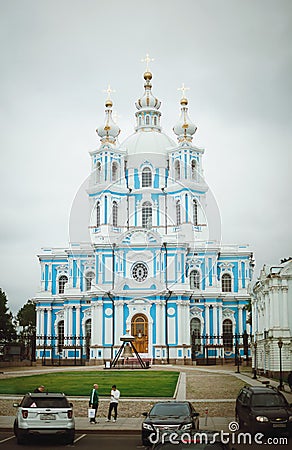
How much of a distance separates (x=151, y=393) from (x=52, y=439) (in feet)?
38.7

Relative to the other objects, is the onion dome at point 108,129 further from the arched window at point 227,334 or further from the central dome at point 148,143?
the arched window at point 227,334

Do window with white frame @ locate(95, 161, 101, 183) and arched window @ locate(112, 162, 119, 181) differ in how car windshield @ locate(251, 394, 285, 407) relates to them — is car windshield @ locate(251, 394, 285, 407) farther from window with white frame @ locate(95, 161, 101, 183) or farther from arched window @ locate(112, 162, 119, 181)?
window with white frame @ locate(95, 161, 101, 183)

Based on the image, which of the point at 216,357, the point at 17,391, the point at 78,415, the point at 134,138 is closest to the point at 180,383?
the point at 17,391

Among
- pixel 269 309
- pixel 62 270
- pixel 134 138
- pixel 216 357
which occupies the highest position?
pixel 134 138

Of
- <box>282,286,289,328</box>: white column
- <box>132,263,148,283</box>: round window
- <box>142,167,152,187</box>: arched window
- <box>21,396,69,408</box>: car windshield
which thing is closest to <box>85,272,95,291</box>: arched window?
<box>132,263,148,283</box>: round window

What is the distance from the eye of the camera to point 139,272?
5750 cm

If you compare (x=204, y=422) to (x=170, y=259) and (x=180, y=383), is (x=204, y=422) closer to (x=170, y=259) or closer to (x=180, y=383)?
(x=180, y=383)

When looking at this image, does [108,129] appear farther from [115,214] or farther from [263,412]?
[263,412]

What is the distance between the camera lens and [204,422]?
1727cm

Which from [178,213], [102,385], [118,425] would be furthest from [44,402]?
[178,213]

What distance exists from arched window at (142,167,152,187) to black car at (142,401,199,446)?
169 ft

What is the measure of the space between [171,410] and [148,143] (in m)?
54.1

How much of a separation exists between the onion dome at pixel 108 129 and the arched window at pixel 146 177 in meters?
4.81

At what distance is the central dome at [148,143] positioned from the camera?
6662 centimetres
